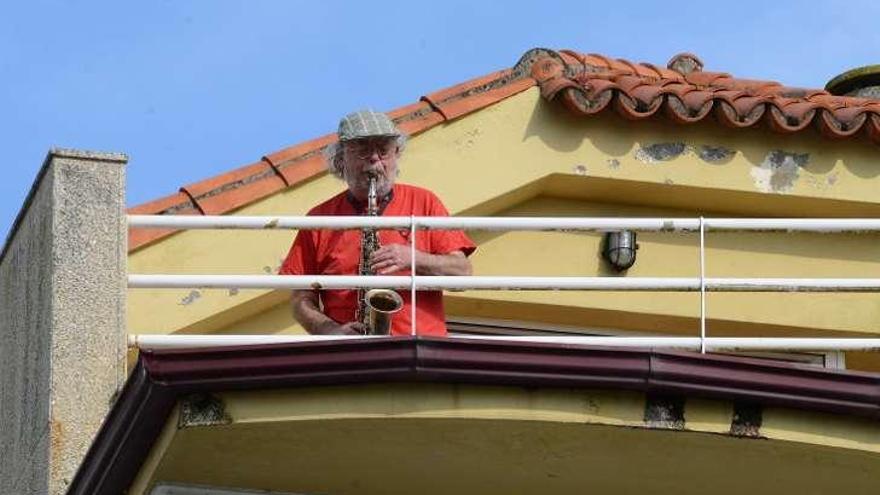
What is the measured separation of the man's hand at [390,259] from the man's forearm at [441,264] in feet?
0.17

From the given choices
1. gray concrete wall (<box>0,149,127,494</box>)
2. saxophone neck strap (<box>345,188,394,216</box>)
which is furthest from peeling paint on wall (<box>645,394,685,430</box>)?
gray concrete wall (<box>0,149,127,494</box>)

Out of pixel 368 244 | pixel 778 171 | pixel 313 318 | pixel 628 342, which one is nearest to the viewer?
pixel 628 342

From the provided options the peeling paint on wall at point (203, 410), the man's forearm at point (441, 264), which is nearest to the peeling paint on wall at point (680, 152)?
the man's forearm at point (441, 264)

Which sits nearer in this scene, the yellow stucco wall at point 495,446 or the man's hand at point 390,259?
the yellow stucco wall at point 495,446

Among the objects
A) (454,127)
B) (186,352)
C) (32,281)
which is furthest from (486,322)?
(186,352)

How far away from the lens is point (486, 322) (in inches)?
597

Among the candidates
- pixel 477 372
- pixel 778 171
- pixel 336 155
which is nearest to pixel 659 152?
pixel 778 171

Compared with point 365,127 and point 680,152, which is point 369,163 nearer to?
Result: point 365,127

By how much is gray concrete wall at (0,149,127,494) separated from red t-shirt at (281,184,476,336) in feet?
2.84

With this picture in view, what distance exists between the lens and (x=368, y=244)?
12227 millimetres

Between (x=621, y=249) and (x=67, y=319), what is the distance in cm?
415

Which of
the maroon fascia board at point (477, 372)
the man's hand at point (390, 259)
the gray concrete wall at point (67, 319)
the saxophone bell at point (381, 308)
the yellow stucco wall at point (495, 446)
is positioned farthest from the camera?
the man's hand at point (390, 259)

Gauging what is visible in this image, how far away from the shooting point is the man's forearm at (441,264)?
472 inches

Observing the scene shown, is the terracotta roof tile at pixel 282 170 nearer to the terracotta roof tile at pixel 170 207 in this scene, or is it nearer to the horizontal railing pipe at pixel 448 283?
the terracotta roof tile at pixel 170 207
